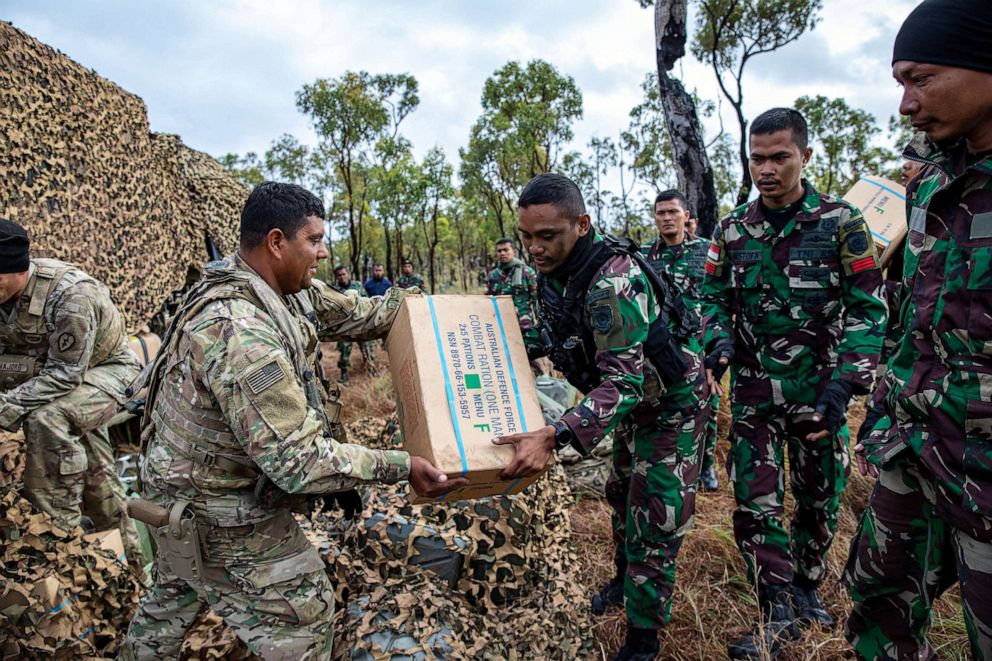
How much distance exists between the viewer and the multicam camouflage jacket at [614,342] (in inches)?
87.1

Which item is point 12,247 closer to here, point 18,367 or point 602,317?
point 18,367

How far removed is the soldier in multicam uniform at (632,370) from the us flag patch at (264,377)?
3.06 feet

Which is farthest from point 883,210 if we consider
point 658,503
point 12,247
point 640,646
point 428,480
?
point 12,247

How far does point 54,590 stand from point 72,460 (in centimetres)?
143

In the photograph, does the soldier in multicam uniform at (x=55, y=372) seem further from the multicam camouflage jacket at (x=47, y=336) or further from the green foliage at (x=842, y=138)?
the green foliage at (x=842, y=138)

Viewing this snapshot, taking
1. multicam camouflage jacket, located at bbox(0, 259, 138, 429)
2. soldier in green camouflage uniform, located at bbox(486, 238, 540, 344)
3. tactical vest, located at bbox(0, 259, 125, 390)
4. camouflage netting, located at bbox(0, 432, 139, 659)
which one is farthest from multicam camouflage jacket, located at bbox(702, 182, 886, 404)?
soldier in green camouflage uniform, located at bbox(486, 238, 540, 344)

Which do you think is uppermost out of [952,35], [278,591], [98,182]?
[98,182]

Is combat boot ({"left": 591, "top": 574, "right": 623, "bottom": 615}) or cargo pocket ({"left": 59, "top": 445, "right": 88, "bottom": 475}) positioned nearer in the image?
combat boot ({"left": 591, "top": 574, "right": 623, "bottom": 615})

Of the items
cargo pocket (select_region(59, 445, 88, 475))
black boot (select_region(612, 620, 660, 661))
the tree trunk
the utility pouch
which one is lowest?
black boot (select_region(612, 620, 660, 661))

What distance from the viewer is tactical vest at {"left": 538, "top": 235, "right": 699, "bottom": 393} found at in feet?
8.03

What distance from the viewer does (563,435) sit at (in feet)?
7.07

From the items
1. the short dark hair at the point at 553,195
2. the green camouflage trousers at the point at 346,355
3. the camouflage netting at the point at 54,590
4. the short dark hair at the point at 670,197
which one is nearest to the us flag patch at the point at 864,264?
the short dark hair at the point at 553,195

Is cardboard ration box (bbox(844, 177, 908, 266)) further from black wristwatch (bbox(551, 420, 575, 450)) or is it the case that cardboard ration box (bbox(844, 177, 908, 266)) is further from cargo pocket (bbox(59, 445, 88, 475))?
cargo pocket (bbox(59, 445, 88, 475))

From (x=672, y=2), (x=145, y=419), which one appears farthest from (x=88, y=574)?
(x=672, y=2)
